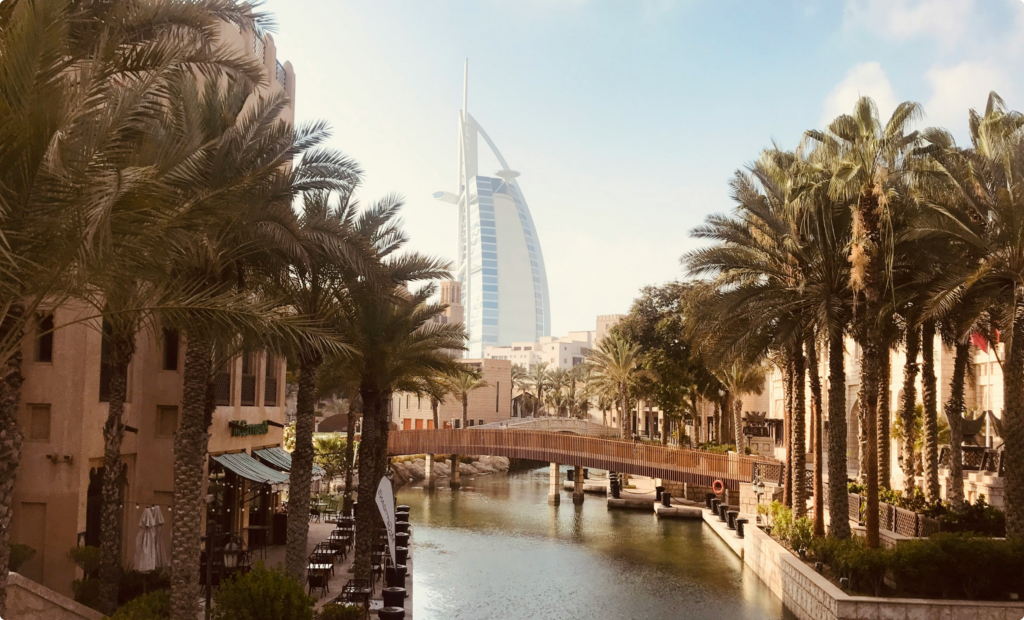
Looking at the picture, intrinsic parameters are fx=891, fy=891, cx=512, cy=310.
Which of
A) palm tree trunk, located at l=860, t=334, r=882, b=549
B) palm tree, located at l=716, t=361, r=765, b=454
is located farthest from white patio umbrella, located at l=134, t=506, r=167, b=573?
palm tree, located at l=716, t=361, r=765, b=454

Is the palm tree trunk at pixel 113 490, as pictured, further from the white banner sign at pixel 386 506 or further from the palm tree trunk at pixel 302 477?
the white banner sign at pixel 386 506

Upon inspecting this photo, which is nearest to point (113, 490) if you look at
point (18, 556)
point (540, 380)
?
point (18, 556)

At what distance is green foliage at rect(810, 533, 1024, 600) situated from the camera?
15703 mm

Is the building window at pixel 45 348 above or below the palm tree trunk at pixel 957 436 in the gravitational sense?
above

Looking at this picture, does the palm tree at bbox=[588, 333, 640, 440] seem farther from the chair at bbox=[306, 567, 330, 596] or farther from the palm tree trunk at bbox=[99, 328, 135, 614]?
the palm tree trunk at bbox=[99, 328, 135, 614]

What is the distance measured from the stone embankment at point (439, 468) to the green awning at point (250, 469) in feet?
91.5

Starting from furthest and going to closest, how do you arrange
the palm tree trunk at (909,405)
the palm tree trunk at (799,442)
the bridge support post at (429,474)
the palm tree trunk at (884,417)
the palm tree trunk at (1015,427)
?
the bridge support post at (429,474), the palm tree trunk at (799,442), the palm tree trunk at (909,405), the palm tree trunk at (884,417), the palm tree trunk at (1015,427)

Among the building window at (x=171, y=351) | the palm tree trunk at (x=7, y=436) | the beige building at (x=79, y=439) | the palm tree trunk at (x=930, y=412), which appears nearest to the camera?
the palm tree trunk at (x=7, y=436)

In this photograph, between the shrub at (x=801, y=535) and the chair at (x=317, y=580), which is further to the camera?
the shrub at (x=801, y=535)

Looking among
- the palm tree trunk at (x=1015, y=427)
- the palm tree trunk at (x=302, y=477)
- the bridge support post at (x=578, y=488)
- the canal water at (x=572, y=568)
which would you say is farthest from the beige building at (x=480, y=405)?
the palm tree trunk at (x=1015, y=427)

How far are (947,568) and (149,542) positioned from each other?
15270mm

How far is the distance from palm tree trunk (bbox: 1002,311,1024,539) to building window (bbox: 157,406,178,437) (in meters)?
17.5

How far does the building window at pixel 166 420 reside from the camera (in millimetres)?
20516

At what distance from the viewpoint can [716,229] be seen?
2398cm
